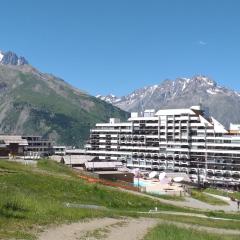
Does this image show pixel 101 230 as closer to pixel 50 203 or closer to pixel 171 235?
pixel 171 235

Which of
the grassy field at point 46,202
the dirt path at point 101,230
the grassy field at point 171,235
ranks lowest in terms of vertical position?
the grassy field at point 171,235

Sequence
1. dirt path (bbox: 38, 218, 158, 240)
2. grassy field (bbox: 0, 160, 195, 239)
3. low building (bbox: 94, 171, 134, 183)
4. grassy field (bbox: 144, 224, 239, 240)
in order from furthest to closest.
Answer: low building (bbox: 94, 171, 134, 183)
grassy field (bbox: 144, 224, 239, 240)
grassy field (bbox: 0, 160, 195, 239)
dirt path (bbox: 38, 218, 158, 240)

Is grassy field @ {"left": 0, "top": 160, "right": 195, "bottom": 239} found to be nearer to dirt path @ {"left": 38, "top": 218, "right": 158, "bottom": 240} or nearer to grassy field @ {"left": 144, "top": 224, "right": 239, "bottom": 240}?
dirt path @ {"left": 38, "top": 218, "right": 158, "bottom": 240}

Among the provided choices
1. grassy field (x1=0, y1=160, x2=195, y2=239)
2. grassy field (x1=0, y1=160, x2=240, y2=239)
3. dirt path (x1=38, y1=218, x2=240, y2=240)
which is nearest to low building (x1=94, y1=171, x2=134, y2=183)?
grassy field (x1=0, y1=160, x2=195, y2=239)

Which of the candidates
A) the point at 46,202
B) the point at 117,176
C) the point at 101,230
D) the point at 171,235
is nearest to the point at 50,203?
the point at 46,202

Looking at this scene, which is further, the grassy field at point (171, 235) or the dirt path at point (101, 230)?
the grassy field at point (171, 235)

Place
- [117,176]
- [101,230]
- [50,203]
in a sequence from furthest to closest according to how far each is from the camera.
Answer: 1. [117,176]
2. [50,203]
3. [101,230]

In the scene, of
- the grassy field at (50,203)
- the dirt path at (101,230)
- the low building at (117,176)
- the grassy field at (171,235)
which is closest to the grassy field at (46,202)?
the grassy field at (50,203)

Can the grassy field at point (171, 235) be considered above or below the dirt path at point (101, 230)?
below

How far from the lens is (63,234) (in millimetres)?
32094

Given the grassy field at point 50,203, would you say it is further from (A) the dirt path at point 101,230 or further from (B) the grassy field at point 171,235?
(B) the grassy field at point 171,235

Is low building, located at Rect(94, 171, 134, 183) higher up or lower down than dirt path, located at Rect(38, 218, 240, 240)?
higher up

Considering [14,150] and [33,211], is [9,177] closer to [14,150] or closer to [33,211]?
[33,211]

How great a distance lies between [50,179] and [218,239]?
1312 inches
